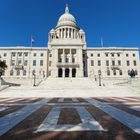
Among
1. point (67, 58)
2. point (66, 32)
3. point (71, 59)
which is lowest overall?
point (71, 59)

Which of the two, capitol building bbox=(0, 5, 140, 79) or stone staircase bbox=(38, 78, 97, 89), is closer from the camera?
stone staircase bbox=(38, 78, 97, 89)

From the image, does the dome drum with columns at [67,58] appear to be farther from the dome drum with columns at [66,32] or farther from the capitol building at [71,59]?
the dome drum with columns at [66,32]

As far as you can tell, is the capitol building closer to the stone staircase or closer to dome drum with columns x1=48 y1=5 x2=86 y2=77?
dome drum with columns x1=48 y1=5 x2=86 y2=77

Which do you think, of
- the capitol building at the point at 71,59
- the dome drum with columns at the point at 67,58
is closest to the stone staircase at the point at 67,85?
the dome drum with columns at the point at 67,58

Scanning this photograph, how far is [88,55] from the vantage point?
6244 cm

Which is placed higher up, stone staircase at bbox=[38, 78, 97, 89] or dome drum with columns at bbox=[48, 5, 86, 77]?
dome drum with columns at bbox=[48, 5, 86, 77]

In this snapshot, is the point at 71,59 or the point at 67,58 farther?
the point at 67,58

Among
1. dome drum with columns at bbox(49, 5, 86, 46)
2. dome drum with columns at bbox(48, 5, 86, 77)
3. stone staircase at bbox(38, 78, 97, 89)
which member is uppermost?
dome drum with columns at bbox(49, 5, 86, 46)

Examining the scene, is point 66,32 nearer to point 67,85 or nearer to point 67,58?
point 67,58

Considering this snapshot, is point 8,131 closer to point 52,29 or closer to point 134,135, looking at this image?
point 134,135

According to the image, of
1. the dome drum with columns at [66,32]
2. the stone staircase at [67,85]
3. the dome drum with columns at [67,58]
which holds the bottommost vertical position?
the stone staircase at [67,85]

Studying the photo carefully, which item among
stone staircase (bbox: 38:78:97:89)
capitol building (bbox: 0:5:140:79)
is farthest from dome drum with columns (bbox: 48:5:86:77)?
stone staircase (bbox: 38:78:97:89)

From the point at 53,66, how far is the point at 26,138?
169 feet

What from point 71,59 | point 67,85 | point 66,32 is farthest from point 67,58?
point 67,85
